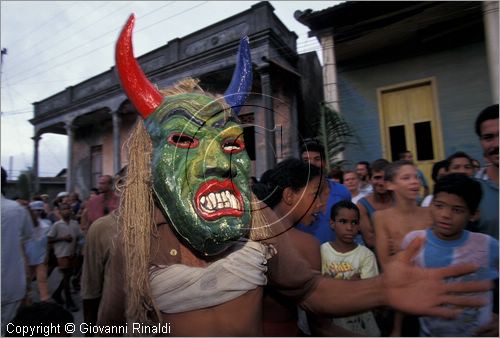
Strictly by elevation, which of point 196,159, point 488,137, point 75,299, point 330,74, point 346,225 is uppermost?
point 330,74

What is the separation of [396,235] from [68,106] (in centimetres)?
1112

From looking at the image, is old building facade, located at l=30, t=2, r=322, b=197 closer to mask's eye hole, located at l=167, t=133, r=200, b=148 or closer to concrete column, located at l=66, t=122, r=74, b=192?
concrete column, located at l=66, t=122, r=74, b=192

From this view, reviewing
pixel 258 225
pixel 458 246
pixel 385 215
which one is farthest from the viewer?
pixel 385 215

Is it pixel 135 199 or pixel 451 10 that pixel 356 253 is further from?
pixel 451 10

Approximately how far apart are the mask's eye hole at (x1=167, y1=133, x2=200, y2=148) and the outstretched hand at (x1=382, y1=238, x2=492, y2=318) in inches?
33.2

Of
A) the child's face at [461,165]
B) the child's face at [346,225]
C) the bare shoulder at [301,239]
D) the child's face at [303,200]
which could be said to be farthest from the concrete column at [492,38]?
the child's face at [303,200]

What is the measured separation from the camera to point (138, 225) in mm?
1086

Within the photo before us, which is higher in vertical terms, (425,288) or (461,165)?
(461,165)

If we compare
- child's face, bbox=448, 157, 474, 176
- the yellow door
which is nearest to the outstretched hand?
child's face, bbox=448, 157, 474, 176

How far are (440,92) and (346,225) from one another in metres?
4.41

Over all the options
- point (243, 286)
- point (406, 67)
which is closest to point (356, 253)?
point (243, 286)

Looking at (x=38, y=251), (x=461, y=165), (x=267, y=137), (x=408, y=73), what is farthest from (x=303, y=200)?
(x=408, y=73)

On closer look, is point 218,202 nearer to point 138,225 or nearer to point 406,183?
point 138,225

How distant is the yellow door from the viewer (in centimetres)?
526
